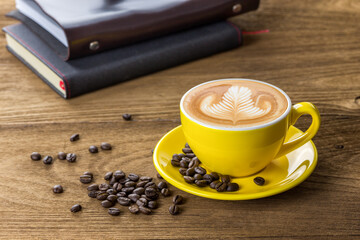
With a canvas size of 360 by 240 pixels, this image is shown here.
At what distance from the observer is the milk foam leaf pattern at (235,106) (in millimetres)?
961

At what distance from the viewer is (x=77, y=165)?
1.11m

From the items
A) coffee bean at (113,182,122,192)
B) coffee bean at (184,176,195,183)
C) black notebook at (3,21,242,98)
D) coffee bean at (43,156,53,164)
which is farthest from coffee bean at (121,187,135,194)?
black notebook at (3,21,242,98)

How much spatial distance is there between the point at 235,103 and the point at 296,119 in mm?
130

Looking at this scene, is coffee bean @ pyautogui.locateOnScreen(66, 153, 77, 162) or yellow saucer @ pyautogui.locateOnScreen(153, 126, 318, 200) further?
coffee bean @ pyautogui.locateOnScreen(66, 153, 77, 162)

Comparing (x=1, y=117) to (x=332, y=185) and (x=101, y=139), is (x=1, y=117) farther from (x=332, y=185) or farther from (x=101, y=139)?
(x=332, y=185)

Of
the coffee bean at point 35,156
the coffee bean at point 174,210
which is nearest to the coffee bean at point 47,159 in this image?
the coffee bean at point 35,156

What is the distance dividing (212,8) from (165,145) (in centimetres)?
73

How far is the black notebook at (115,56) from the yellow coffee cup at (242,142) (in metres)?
0.53

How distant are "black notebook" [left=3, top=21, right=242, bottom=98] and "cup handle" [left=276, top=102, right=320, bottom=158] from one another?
64 centimetres

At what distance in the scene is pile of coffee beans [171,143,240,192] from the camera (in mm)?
960

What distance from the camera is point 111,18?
1.45 meters

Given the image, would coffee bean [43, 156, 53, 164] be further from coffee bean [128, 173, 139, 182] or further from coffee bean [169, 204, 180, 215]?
coffee bean [169, 204, 180, 215]

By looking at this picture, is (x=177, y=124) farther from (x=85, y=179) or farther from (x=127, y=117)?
(x=85, y=179)

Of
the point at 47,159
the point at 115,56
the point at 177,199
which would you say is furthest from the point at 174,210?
the point at 115,56
